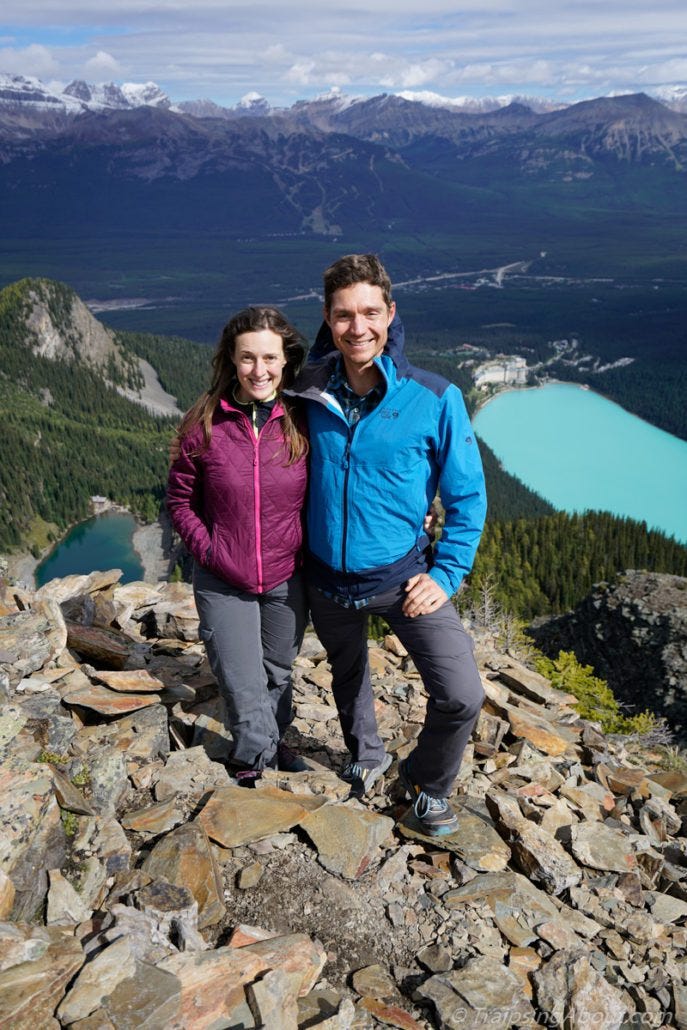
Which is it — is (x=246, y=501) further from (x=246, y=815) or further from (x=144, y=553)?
(x=144, y=553)

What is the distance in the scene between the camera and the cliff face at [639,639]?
37.1 m

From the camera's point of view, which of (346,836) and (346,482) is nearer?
(346,482)

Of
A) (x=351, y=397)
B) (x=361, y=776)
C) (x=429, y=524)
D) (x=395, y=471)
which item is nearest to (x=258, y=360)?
(x=351, y=397)

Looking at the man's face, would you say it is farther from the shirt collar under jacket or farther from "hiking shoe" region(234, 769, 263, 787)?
"hiking shoe" region(234, 769, 263, 787)

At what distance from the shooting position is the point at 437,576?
6848 millimetres

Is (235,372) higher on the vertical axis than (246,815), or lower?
higher

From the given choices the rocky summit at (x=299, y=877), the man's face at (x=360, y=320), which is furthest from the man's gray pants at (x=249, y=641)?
the man's face at (x=360, y=320)

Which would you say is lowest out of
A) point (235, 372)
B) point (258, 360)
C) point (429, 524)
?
point (429, 524)

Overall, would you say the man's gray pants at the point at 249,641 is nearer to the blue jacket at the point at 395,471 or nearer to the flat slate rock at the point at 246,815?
the flat slate rock at the point at 246,815

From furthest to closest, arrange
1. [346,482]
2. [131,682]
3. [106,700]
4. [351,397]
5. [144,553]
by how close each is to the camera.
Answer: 1. [144,553]
2. [131,682]
3. [106,700]
4. [351,397]
5. [346,482]

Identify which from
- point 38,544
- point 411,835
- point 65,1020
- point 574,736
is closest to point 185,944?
point 65,1020

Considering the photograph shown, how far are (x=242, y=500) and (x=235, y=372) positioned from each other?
1184mm

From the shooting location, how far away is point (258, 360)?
7.04 meters

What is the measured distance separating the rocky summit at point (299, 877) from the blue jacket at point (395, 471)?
2.61 meters
